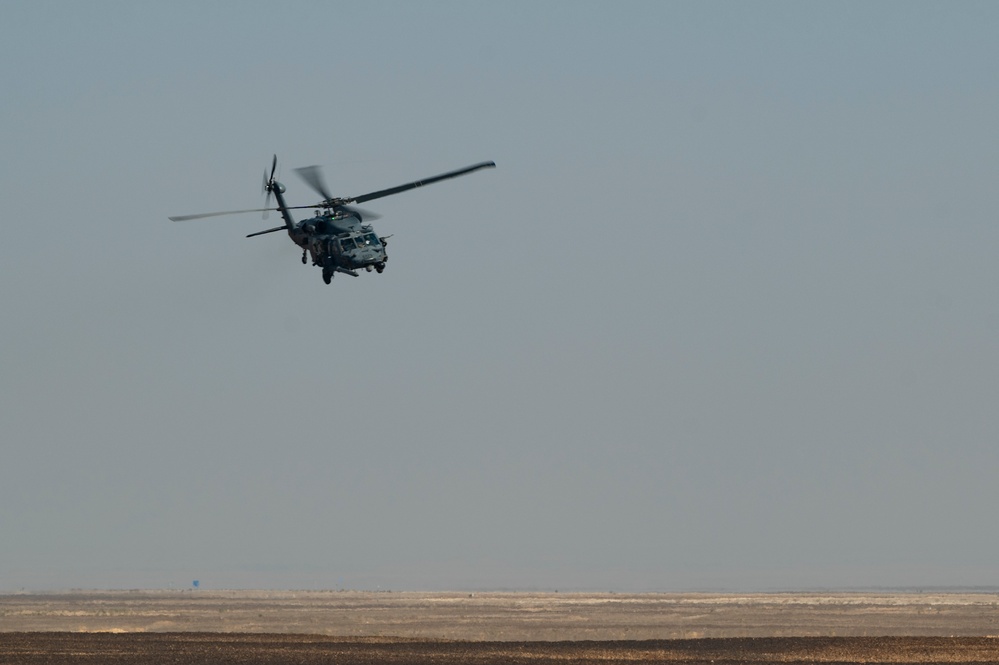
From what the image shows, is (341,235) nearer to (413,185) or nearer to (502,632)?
(413,185)

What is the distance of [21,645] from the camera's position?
2431 inches

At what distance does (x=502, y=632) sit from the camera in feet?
254

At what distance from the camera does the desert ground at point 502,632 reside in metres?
56.5

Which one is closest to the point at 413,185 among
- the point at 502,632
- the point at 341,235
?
the point at 341,235

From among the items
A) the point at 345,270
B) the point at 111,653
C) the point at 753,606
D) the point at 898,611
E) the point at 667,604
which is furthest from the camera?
the point at 667,604

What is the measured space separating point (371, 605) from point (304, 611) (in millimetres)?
16066

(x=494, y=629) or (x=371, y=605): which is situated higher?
(x=371, y=605)

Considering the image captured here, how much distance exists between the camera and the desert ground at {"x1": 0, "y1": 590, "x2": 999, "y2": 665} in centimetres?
5647

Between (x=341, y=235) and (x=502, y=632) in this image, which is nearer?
(x=341, y=235)

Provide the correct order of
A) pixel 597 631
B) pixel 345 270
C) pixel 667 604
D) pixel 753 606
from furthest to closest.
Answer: pixel 667 604
pixel 753 606
pixel 597 631
pixel 345 270

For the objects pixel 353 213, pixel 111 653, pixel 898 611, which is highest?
pixel 353 213

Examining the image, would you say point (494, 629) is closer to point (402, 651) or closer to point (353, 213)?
point (402, 651)

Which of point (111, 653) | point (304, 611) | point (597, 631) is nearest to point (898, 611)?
point (597, 631)

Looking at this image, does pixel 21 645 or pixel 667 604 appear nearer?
pixel 21 645
